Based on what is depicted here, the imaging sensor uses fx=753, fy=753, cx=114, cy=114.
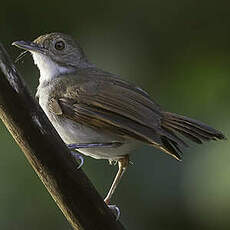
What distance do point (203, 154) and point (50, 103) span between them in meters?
1.43

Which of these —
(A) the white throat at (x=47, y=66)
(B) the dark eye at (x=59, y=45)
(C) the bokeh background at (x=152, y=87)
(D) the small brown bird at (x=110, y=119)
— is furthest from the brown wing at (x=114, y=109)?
(C) the bokeh background at (x=152, y=87)

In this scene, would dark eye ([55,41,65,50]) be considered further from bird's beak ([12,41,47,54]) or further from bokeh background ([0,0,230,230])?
bokeh background ([0,0,230,230])

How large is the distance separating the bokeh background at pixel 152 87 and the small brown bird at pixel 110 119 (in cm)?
87

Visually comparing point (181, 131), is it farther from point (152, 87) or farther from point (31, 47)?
point (152, 87)

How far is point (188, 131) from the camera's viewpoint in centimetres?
452

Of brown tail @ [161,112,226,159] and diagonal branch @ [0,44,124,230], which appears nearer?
diagonal branch @ [0,44,124,230]

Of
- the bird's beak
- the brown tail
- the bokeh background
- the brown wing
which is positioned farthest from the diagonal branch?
the bokeh background

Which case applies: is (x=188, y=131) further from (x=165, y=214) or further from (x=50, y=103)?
(x=165, y=214)

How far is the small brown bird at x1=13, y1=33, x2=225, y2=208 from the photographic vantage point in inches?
173

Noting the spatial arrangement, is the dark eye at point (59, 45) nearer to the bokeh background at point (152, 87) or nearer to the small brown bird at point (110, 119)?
the small brown bird at point (110, 119)

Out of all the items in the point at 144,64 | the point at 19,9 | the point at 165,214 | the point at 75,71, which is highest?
the point at 19,9

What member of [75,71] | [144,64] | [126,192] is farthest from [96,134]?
[144,64]

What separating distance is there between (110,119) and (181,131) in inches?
17.8

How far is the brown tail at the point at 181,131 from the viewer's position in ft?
14.6
